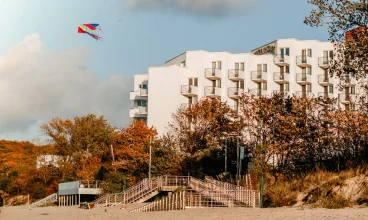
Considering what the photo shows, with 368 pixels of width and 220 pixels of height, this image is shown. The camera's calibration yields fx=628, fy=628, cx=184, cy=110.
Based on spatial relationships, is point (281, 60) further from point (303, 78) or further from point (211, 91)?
point (211, 91)

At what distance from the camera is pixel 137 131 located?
72312 millimetres

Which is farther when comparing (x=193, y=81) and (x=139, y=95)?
(x=139, y=95)

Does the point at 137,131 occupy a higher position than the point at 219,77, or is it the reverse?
the point at 219,77

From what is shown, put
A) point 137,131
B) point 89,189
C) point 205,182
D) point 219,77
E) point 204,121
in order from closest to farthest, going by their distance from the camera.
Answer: point 205,182
point 89,189
point 204,121
point 137,131
point 219,77

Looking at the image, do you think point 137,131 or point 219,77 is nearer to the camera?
point 137,131

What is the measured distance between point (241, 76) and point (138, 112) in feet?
49.0

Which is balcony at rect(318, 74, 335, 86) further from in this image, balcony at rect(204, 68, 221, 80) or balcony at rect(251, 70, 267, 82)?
balcony at rect(204, 68, 221, 80)

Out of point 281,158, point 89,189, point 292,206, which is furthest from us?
point 89,189

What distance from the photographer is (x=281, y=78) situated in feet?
282

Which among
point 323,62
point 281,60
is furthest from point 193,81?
point 323,62

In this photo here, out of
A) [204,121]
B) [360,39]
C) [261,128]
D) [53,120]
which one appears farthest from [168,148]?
[360,39]

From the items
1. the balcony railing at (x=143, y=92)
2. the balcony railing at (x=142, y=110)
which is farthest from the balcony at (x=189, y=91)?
the balcony railing at (x=143, y=92)

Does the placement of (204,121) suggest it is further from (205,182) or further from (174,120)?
(205,182)

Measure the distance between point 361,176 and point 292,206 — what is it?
4.29m
